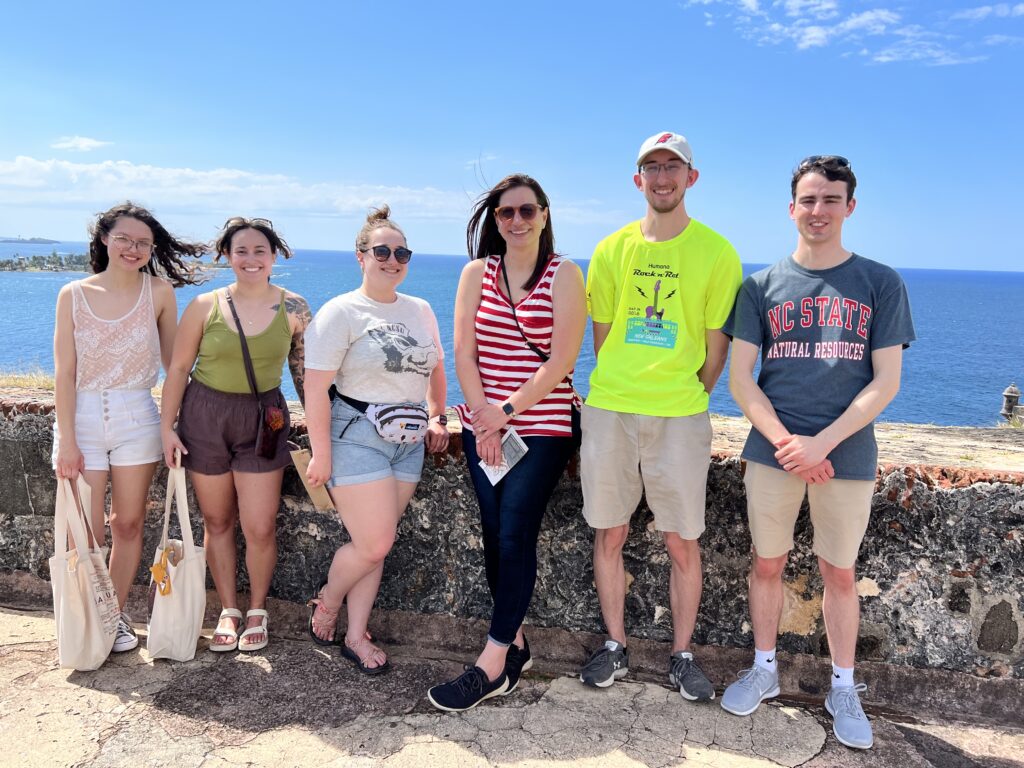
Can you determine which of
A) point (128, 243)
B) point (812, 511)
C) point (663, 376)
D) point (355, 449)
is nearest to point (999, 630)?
point (812, 511)

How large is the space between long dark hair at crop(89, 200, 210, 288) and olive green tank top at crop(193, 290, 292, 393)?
20.7 inches

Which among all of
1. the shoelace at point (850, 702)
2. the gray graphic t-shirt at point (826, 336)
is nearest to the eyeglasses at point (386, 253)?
the gray graphic t-shirt at point (826, 336)

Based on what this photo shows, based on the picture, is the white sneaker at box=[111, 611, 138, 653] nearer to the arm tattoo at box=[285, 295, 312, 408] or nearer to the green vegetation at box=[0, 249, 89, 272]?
the arm tattoo at box=[285, 295, 312, 408]

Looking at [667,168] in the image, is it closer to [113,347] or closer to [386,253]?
[386,253]

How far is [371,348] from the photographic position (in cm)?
328

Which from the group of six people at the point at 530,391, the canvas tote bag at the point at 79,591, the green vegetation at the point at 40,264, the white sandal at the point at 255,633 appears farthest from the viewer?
the green vegetation at the point at 40,264

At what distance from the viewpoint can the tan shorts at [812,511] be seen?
299 centimetres

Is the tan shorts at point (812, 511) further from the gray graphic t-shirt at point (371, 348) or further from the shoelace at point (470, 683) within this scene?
the gray graphic t-shirt at point (371, 348)

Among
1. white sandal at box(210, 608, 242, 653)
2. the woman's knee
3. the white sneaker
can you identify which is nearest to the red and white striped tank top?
the woman's knee

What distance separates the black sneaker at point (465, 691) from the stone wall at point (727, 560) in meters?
0.51

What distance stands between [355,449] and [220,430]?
0.65 metres

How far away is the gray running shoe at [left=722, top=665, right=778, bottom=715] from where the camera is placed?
10.2 ft

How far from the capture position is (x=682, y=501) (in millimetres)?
3156

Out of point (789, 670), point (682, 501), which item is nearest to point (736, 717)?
point (789, 670)
